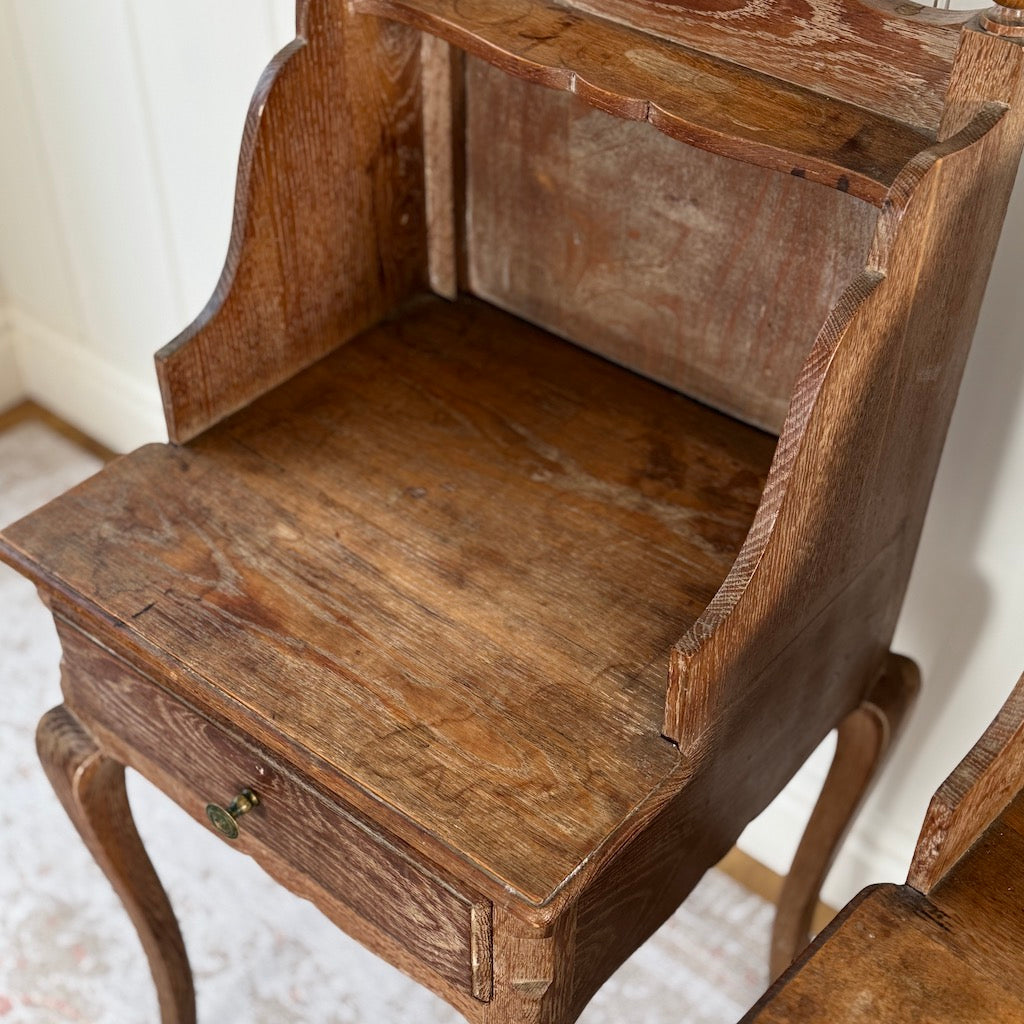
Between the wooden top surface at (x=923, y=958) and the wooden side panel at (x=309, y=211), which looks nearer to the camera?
the wooden top surface at (x=923, y=958)

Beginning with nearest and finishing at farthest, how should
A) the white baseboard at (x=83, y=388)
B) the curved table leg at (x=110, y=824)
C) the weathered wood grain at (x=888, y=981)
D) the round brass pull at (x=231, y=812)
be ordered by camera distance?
the weathered wood grain at (x=888, y=981), the round brass pull at (x=231, y=812), the curved table leg at (x=110, y=824), the white baseboard at (x=83, y=388)

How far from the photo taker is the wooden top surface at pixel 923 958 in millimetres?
638

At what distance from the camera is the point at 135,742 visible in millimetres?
945

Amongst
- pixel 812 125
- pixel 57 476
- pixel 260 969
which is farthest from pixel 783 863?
pixel 57 476

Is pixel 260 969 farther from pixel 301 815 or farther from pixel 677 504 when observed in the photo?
pixel 677 504

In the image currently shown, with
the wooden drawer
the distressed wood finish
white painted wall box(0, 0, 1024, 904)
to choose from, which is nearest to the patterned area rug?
white painted wall box(0, 0, 1024, 904)

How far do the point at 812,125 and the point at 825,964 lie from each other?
0.45 m

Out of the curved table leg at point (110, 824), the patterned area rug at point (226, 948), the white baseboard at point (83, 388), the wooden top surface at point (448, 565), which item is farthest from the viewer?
the white baseboard at point (83, 388)

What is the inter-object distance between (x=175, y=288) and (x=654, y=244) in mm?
815

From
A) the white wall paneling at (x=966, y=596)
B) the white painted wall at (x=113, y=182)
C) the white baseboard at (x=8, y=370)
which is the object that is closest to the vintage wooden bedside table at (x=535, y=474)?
the white wall paneling at (x=966, y=596)

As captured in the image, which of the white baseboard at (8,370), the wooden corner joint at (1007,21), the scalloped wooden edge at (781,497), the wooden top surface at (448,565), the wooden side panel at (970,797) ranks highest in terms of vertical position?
the wooden corner joint at (1007,21)

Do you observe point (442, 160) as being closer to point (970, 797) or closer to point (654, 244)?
point (654, 244)

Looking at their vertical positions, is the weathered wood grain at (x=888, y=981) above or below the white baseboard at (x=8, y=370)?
above

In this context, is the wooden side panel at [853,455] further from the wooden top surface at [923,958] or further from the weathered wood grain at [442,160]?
the weathered wood grain at [442,160]
